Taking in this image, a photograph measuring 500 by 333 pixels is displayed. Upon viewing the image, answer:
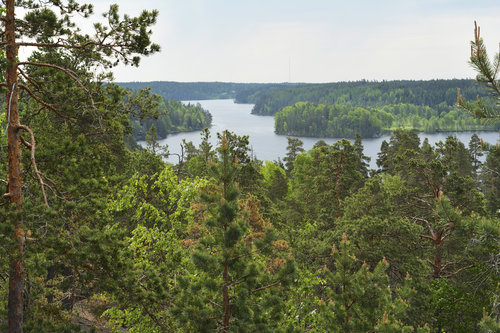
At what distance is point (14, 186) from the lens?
7.07 m

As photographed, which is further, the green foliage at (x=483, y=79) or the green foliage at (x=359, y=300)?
the green foliage at (x=359, y=300)

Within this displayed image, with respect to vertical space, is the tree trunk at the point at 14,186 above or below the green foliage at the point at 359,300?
above

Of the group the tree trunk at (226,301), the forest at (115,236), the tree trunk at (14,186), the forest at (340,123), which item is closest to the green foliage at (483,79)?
the forest at (115,236)

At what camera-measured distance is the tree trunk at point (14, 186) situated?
681 centimetres

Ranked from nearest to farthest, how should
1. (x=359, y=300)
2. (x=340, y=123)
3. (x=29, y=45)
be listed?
(x=29, y=45)
(x=359, y=300)
(x=340, y=123)

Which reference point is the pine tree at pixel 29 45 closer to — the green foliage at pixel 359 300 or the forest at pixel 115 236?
the forest at pixel 115 236

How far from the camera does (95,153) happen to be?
27.0 ft

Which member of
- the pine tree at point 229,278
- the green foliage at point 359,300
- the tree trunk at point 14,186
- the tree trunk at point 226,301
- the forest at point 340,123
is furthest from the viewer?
the forest at point 340,123

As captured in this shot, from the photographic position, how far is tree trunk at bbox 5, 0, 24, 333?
6.81 m

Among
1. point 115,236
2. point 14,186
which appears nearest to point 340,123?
point 115,236

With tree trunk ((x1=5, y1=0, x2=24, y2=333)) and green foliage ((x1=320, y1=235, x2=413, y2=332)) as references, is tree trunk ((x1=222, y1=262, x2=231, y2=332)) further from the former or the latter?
tree trunk ((x1=5, y1=0, x2=24, y2=333))

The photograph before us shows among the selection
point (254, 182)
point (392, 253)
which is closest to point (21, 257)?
point (392, 253)

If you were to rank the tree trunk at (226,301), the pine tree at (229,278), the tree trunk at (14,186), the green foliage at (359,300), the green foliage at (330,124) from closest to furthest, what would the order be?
the tree trunk at (14,186), the pine tree at (229,278), the tree trunk at (226,301), the green foliage at (359,300), the green foliage at (330,124)

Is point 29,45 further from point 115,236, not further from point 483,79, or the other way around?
point 483,79
